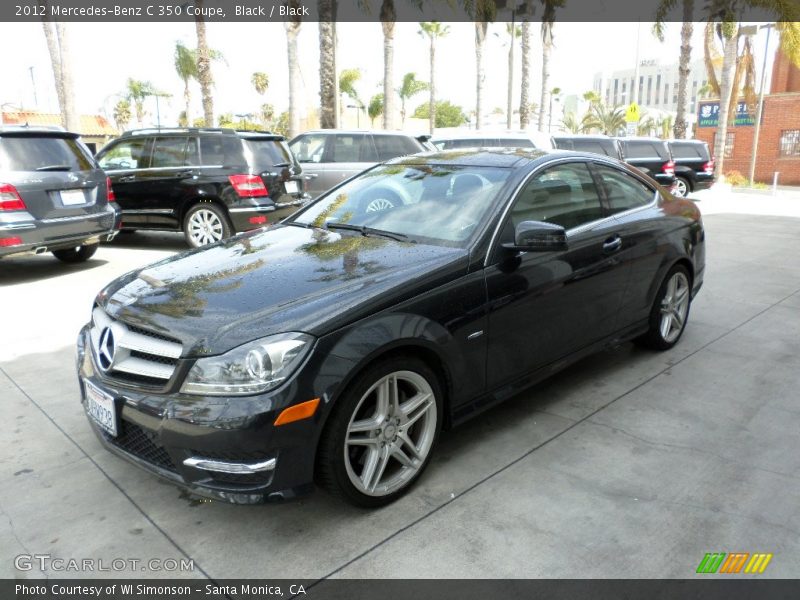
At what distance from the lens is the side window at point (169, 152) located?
9.23 m

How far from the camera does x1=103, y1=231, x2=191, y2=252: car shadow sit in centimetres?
987

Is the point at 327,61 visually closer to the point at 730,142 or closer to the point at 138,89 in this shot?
the point at 730,142

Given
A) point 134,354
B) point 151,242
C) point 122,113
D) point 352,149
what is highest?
point 122,113

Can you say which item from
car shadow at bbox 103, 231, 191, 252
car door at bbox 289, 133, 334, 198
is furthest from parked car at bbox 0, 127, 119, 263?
car door at bbox 289, 133, 334, 198

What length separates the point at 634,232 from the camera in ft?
14.4

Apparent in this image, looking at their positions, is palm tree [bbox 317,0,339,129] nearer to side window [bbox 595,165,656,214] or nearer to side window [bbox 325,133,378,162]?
side window [bbox 325,133,378,162]

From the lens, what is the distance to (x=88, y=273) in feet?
26.1

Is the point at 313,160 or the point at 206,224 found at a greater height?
the point at 313,160

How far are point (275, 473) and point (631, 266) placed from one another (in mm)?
2914

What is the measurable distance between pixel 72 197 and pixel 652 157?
49.5ft

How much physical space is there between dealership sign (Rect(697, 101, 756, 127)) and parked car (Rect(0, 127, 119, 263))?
120 ft

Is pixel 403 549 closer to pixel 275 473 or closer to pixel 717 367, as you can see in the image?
pixel 275 473

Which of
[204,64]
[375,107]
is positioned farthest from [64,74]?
[375,107]
